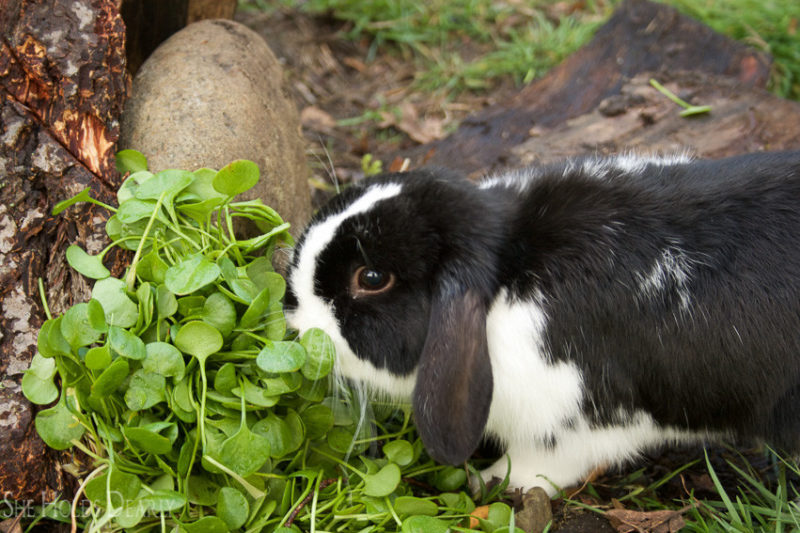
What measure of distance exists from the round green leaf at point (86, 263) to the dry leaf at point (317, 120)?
264 centimetres

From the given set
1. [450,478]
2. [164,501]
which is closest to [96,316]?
[164,501]

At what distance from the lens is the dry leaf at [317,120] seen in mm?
5051

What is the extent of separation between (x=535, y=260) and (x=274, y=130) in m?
1.37

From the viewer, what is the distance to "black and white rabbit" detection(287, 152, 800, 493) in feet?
7.73

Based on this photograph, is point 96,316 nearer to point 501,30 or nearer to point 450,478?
point 450,478

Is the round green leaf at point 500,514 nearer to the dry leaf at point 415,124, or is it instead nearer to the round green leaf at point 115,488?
the round green leaf at point 115,488

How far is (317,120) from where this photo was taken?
5133 millimetres

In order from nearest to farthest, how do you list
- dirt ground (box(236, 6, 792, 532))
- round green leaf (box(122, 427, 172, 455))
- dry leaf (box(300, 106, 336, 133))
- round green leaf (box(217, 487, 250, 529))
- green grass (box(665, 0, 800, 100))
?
round green leaf (box(122, 427, 172, 455)) → round green leaf (box(217, 487, 250, 529)) → dirt ground (box(236, 6, 792, 532)) → green grass (box(665, 0, 800, 100)) → dry leaf (box(300, 106, 336, 133))

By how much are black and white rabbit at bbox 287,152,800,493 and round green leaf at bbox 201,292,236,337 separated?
0.66ft

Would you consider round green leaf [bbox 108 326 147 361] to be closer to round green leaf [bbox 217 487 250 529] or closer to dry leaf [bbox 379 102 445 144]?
round green leaf [bbox 217 487 250 529]

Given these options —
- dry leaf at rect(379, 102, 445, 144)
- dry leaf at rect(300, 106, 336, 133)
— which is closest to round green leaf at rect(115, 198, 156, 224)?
dry leaf at rect(379, 102, 445, 144)

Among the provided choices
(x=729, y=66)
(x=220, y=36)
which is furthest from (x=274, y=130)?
(x=729, y=66)

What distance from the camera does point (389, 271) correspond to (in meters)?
2.40

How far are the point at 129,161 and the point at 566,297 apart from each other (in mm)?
1513
